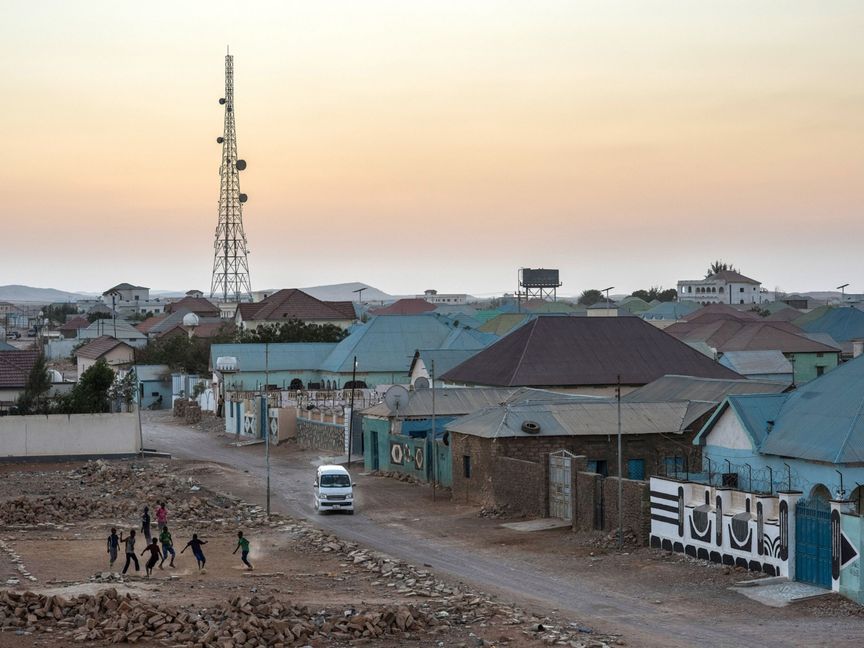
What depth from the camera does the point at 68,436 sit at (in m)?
55.4

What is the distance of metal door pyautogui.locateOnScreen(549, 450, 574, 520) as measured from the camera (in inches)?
1415

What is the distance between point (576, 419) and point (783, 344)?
4890cm

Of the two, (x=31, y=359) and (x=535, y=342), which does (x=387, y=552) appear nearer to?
(x=535, y=342)

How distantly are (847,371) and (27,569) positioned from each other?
21.9m

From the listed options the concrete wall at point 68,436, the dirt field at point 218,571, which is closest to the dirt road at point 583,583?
the dirt field at point 218,571

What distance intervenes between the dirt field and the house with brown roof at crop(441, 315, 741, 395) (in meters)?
15.2

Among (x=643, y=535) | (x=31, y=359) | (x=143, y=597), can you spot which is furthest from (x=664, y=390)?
(x=31, y=359)

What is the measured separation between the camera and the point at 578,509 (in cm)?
3484

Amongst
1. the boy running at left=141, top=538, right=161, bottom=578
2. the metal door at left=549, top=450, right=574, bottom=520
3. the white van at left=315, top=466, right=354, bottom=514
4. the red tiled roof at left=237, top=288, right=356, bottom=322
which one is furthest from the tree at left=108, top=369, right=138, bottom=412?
the red tiled roof at left=237, top=288, right=356, bottom=322

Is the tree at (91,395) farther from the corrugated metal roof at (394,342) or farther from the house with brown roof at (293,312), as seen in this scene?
the house with brown roof at (293,312)

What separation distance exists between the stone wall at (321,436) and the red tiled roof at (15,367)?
13571 millimetres

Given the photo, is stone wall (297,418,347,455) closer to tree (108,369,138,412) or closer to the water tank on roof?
tree (108,369,138,412)

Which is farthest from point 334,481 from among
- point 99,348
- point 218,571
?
point 99,348

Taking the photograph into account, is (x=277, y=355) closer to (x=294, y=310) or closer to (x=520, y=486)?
(x=294, y=310)
